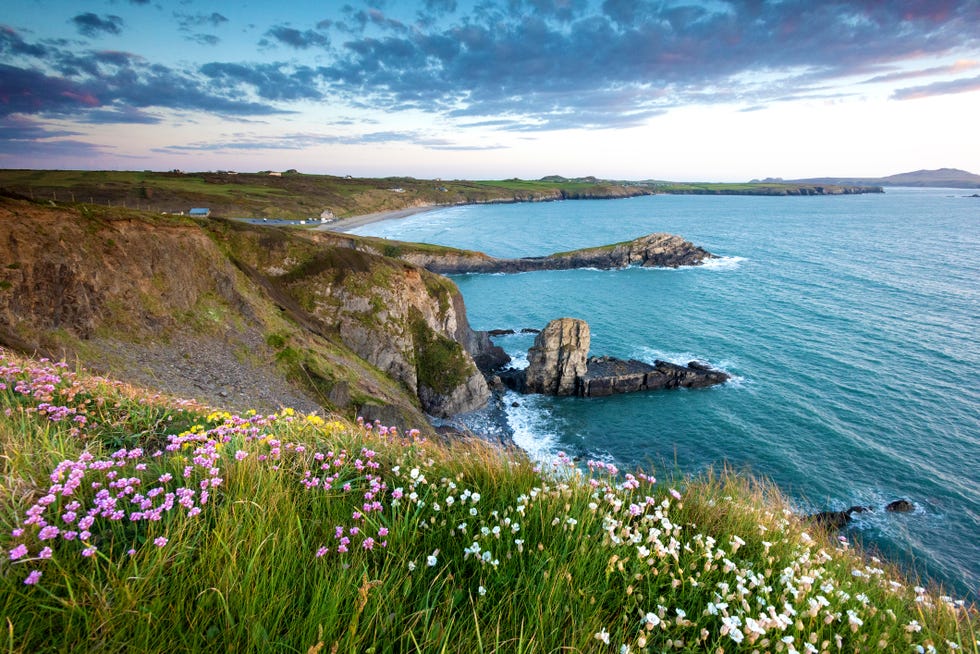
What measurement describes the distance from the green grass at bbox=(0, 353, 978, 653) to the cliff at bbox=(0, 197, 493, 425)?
1001 inches

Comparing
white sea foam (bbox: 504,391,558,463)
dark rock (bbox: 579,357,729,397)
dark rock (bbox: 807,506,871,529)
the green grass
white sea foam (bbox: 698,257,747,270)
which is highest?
the green grass

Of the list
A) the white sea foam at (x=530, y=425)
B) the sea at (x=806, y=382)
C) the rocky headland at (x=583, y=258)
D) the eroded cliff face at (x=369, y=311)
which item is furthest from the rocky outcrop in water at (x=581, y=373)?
the rocky headland at (x=583, y=258)

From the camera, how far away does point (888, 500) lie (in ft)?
107

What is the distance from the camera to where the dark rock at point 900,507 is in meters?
31.4

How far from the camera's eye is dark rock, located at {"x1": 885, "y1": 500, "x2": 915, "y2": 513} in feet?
103

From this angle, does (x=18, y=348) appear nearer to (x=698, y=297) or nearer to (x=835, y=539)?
(x=835, y=539)

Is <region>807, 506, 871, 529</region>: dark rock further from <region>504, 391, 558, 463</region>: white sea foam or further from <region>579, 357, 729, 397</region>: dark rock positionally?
<region>579, 357, 729, 397</region>: dark rock

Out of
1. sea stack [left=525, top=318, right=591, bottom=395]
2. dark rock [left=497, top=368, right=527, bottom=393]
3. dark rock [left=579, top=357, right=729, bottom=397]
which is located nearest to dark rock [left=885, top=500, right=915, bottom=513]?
dark rock [left=579, top=357, right=729, bottom=397]

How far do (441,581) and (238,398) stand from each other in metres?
30.1

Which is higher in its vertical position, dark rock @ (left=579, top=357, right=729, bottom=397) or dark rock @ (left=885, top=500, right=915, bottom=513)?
dark rock @ (left=579, top=357, right=729, bottom=397)

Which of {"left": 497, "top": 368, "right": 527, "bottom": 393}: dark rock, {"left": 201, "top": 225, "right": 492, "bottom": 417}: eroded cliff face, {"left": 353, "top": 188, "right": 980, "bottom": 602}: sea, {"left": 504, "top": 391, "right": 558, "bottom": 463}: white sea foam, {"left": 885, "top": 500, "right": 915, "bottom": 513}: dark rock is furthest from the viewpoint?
{"left": 497, "top": 368, "right": 527, "bottom": 393}: dark rock

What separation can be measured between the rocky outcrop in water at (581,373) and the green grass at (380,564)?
149 ft

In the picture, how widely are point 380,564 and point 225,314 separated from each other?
3831 centimetres

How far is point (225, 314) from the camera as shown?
1447 inches
